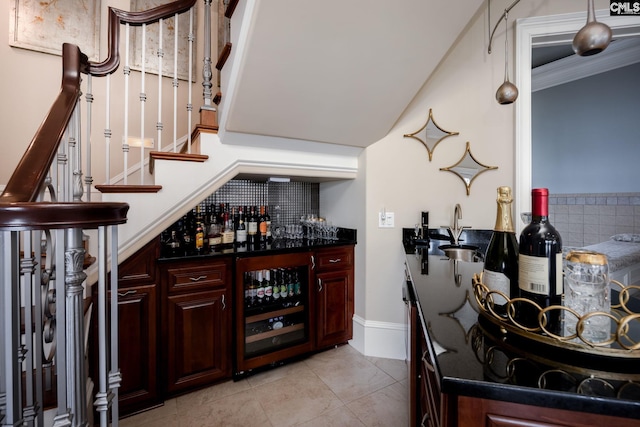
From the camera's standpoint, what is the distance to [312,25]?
1475mm

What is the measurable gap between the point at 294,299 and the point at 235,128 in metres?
1.43

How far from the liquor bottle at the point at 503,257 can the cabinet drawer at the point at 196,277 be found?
1640 millimetres

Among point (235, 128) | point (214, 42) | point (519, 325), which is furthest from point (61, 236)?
point (214, 42)

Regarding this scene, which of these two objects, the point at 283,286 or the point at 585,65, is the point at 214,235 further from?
the point at 585,65

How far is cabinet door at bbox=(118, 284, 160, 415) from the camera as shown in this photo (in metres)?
1.69

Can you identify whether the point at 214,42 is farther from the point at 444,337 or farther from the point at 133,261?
the point at 444,337

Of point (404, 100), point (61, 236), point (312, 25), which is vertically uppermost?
point (312, 25)

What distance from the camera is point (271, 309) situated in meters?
2.28

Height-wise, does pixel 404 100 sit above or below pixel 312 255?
above

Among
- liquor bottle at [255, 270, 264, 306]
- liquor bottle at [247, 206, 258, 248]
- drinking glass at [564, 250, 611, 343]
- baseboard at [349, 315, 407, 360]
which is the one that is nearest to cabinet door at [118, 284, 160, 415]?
liquor bottle at [255, 270, 264, 306]

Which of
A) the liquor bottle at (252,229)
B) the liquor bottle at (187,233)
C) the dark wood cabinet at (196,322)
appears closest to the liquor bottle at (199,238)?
the liquor bottle at (187,233)

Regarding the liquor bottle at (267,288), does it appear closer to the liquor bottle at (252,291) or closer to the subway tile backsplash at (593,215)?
the liquor bottle at (252,291)

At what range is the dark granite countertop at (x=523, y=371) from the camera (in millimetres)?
457

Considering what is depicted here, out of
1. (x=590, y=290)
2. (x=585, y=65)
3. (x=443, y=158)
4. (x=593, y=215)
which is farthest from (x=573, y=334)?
(x=585, y=65)
